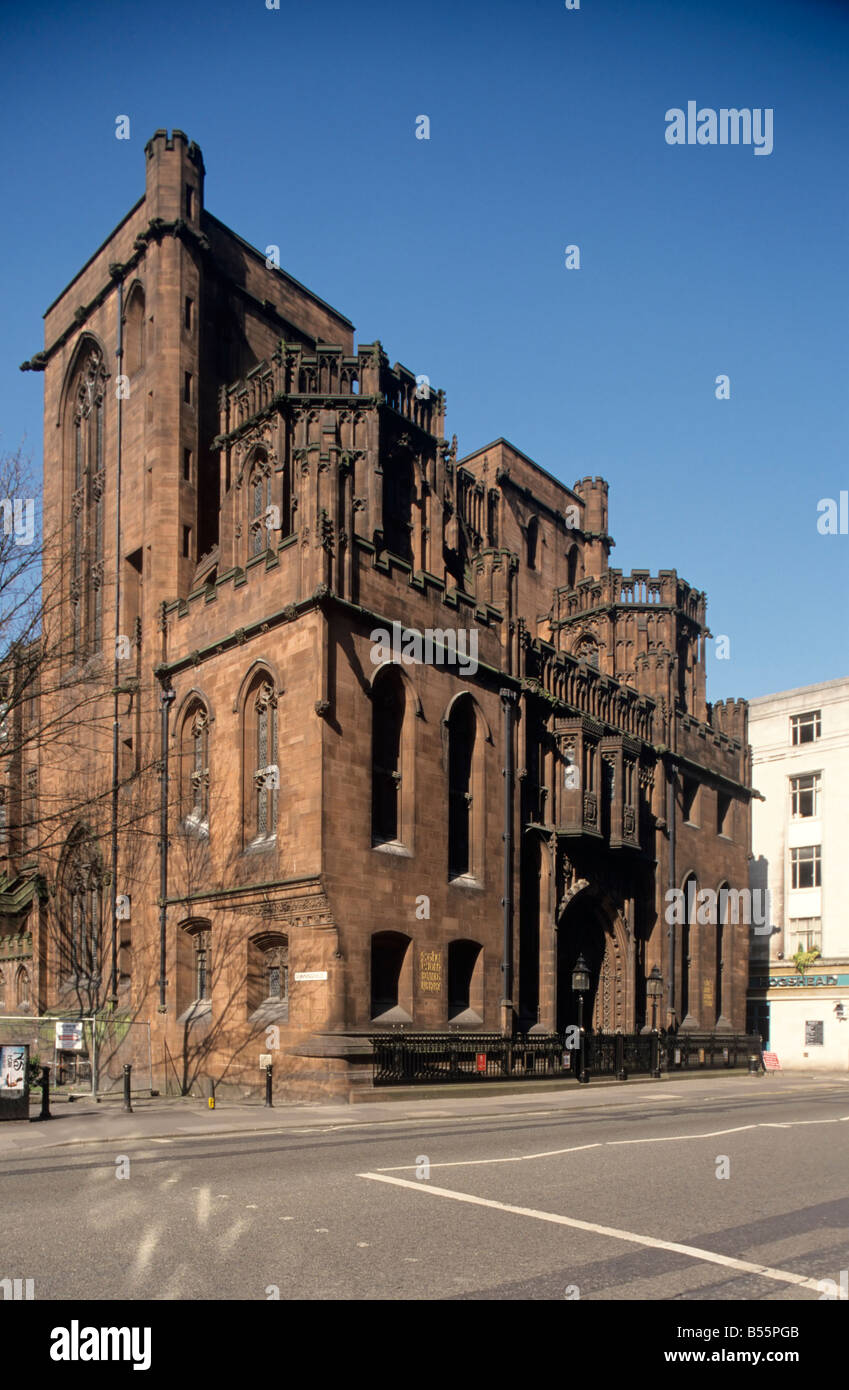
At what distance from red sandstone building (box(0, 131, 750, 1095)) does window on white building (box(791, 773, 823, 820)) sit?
11505 millimetres

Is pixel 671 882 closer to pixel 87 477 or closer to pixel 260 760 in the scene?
pixel 260 760

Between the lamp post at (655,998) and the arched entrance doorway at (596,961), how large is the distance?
0.93m

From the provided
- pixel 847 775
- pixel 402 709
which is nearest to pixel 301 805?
pixel 402 709

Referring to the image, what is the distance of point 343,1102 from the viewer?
2461cm

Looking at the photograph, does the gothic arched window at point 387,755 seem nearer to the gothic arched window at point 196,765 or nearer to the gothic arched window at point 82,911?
the gothic arched window at point 196,765

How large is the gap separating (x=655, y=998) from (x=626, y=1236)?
105ft

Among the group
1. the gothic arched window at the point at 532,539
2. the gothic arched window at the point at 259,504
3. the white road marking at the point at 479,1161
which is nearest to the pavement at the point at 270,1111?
the white road marking at the point at 479,1161

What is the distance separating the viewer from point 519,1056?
2992 cm

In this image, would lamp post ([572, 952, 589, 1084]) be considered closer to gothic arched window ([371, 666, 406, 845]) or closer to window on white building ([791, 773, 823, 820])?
gothic arched window ([371, 666, 406, 845])

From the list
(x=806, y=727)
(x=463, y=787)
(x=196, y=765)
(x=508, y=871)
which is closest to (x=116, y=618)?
(x=196, y=765)

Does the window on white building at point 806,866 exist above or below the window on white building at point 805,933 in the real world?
above

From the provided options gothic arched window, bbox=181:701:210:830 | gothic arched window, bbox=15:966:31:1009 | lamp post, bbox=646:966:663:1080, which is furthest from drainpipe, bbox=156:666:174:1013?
lamp post, bbox=646:966:663:1080

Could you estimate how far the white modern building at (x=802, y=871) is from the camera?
52.8 metres
